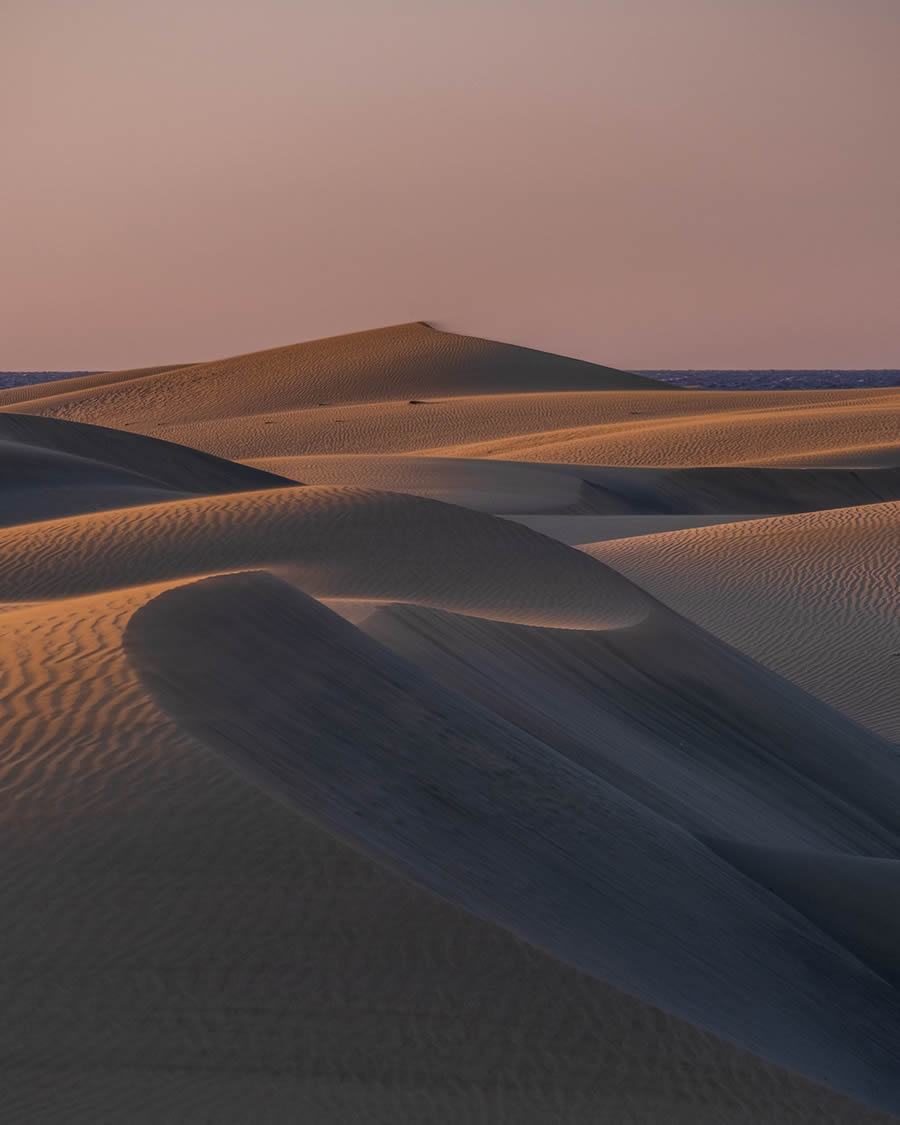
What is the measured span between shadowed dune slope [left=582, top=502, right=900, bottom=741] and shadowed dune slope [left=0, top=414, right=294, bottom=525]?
21.0ft

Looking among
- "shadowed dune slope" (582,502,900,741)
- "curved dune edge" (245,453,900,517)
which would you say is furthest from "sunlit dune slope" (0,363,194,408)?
"shadowed dune slope" (582,502,900,741)

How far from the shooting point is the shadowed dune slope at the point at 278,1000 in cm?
376

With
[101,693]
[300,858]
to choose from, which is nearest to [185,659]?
[101,693]

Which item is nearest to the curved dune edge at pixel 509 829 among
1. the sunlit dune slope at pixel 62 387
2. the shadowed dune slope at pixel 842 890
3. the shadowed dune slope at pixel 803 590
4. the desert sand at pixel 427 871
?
the desert sand at pixel 427 871

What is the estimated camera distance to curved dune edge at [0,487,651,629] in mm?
12859

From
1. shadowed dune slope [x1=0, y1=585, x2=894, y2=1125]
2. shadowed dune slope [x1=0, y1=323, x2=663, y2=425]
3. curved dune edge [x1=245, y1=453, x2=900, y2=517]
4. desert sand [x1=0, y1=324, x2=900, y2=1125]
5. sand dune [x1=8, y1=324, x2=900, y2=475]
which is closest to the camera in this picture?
shadowed dune slope [x1=0, y1=585, x2=894, y2=1125]

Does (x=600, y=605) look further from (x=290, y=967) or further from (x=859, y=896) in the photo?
(x=290, y=967)

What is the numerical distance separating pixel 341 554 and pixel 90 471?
749cm

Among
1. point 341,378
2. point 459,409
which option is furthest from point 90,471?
point 341,378

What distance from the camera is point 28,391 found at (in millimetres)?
70750

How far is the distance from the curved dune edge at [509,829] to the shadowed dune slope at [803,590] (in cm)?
739

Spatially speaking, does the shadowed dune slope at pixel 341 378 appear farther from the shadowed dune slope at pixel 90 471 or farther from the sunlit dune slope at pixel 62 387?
the shadowed dune slope at pixel 90 471

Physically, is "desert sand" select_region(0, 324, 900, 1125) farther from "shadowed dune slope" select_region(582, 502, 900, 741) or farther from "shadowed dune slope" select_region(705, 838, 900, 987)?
"shadowed dune slope" select_region(582, 502, 900, 741)

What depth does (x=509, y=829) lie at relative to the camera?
533 cm
